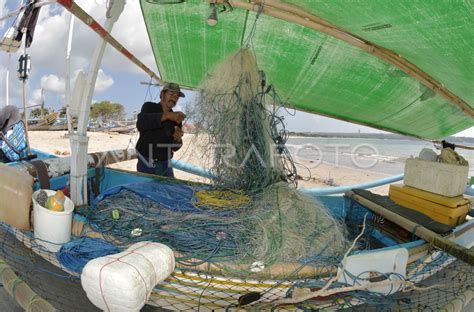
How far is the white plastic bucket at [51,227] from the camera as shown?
200cm

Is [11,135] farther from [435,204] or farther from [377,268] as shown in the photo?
[435,204]

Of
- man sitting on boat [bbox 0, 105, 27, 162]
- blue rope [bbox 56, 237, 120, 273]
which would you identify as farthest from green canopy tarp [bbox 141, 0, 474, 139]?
man sitting on boat [bbox 0, 105, 27, 162]

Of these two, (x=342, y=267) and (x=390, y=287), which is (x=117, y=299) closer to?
(x=342, y=267)

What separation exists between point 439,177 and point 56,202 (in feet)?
12.4

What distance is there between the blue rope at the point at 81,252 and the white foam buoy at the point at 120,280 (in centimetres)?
39

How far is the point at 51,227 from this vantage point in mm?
2002

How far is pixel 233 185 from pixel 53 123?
3424 centimetres

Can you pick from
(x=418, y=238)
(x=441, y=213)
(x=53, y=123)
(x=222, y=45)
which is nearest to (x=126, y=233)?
(x=418, y=238)

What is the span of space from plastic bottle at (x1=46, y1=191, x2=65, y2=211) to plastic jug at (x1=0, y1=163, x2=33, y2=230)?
216mm

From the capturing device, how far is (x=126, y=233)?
7.21ft

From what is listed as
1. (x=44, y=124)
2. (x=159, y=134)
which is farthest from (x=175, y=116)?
(x=44, y=124)

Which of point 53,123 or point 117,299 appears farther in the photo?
point 53,123

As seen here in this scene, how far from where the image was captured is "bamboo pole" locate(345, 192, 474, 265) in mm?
2174

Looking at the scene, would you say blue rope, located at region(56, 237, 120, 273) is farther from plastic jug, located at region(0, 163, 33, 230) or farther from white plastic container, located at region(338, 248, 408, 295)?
white plastic container, located at region(338, 248, 408, 295)
